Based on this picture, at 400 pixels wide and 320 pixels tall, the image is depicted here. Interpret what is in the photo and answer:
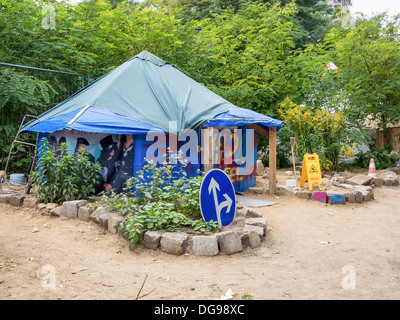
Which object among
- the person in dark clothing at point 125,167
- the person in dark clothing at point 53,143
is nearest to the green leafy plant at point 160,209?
the person in dark clothing at point 125,167

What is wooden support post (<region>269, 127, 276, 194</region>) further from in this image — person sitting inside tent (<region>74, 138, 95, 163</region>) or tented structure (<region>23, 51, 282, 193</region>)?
person sitting inside tent (<region>74, 138, 95, 163</region>)

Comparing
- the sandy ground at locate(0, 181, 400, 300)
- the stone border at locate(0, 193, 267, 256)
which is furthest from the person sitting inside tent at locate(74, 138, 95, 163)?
the stone border at locate(0, 193, 267, 256)

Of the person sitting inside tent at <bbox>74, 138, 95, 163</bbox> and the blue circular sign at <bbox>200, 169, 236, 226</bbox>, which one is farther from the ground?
the person sitting inside tent at <bbox>74, 138, 95, 163</bbox>

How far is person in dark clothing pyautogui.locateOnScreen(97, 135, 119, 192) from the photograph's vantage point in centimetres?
689

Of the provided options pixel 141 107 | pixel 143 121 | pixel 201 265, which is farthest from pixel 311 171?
pixel 201 265

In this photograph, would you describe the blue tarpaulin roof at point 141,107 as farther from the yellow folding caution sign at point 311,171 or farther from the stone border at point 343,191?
the stone border at point 343,191

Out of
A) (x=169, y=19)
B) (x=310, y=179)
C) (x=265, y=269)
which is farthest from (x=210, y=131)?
(x=169, y=19)

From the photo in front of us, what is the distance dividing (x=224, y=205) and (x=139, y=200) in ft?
3.91

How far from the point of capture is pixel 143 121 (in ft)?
22.1

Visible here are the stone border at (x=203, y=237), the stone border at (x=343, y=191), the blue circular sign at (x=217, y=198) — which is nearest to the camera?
the stone border at (x=203, y=237)

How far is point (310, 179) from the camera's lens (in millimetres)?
7680

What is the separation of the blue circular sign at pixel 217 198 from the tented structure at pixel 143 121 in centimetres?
202

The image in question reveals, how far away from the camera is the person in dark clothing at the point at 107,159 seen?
689cm

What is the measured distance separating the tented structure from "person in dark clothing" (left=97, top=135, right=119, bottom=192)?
19 mm
